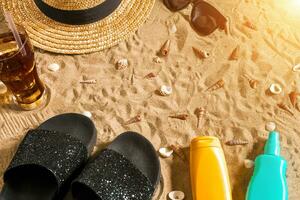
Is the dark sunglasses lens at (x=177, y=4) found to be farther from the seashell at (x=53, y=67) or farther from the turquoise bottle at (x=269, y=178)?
the turquoise bottle at (x=269, y=178)

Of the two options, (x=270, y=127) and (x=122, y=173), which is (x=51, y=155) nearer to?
(x=122, y=173)

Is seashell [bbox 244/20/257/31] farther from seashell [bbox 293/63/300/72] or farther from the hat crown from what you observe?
the hat crown

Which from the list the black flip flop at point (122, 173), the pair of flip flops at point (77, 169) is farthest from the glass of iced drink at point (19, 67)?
the black flip flop at point (122, 173)

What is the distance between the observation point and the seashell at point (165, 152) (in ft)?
3.41

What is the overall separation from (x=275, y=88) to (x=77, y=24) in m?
0.54

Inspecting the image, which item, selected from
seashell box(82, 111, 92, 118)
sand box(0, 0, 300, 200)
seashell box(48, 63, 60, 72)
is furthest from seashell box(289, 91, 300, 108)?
seashell box(48, 63, 60, 72)

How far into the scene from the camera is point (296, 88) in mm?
1140

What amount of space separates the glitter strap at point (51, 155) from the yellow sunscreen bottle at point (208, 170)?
0.24m

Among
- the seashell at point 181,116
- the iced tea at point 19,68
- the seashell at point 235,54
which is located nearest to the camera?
the iced tea at point 19,68

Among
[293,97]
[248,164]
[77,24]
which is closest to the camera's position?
[248,164]

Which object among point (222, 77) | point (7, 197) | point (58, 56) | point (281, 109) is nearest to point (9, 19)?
point (58, 56)

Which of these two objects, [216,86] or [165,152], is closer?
[165,152]

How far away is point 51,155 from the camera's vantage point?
0.94 metres

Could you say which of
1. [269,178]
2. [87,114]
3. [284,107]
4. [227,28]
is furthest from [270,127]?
[87,114]
